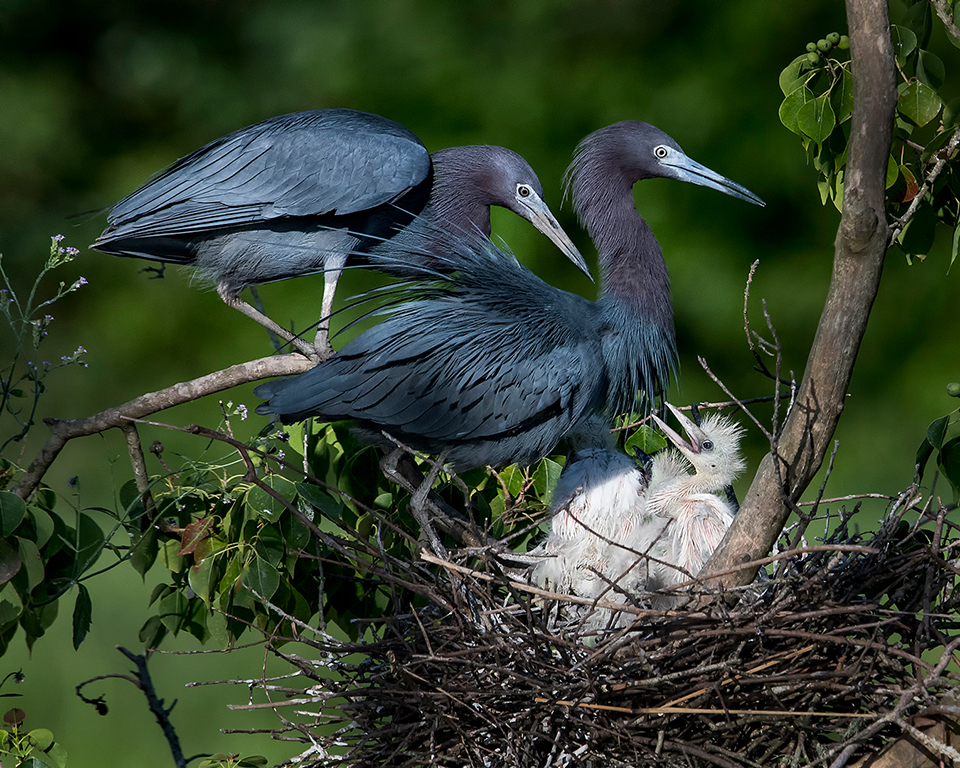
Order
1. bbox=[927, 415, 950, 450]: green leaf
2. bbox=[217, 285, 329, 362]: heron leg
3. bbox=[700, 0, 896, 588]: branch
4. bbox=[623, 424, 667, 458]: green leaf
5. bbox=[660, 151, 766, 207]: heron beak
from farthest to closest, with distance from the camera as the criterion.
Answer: bbox=[623, 424, 667, 458]: green leaf < bbox=[660, 151, 766, 207]: heron beak < bbox=[217, 285, 329, 362]: heron leg < bbox=[927, 415, 950, 450]: green leaf < bbox=[700, 0, 896, 588]: branch

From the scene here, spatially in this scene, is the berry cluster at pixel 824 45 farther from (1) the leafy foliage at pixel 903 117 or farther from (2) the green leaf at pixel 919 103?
(2) the green leaf at pixel 919 103

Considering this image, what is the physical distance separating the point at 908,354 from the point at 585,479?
8.97ft

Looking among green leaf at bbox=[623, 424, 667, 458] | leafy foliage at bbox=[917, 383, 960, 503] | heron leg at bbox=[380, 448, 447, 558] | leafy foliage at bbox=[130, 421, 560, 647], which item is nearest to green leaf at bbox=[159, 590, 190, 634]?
leafy foliage at bbox=[130, 421, 560, 647]

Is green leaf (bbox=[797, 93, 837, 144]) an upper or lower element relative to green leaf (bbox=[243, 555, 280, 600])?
upper

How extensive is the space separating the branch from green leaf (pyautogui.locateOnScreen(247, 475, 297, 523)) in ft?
2.95

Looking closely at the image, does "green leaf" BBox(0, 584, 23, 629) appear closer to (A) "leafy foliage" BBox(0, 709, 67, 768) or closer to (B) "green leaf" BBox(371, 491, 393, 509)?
(A) "leafy foliage" BBox(0, 709, 67, 768)

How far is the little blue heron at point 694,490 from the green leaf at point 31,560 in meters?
1.07

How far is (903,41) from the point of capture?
1612 millimetres

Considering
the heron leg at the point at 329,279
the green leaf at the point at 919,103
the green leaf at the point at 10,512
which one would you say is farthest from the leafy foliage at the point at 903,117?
the green leaf at the point at 10,512

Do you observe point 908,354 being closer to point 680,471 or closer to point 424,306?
point 680,471

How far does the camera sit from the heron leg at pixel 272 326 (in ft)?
6.61

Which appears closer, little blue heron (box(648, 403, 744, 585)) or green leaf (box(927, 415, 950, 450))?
green leaf (box(927, 415, 950, 450))

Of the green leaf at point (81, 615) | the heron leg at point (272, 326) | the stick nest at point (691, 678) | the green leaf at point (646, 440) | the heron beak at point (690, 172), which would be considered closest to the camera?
the stick nest at point (691, 678)

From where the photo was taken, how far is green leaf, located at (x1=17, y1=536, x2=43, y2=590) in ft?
5.91
